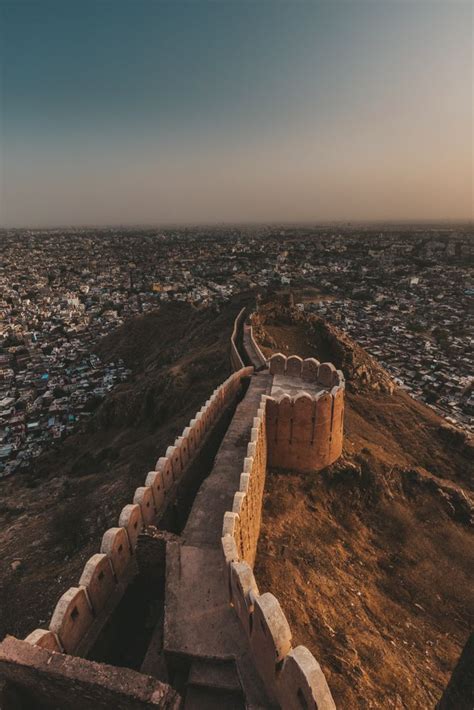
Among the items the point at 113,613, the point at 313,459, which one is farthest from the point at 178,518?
the point at 313,459

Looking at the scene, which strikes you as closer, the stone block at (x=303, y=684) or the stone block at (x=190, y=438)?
the stone block at (x=303, y=684)

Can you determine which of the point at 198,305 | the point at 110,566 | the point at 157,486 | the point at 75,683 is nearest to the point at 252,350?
the point at 157,486

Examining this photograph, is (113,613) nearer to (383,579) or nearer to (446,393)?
(383,579)

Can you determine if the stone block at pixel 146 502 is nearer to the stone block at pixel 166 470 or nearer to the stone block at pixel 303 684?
the stone block at pixel 166 470

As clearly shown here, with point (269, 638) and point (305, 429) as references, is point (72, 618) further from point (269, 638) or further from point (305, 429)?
point (305, 429)

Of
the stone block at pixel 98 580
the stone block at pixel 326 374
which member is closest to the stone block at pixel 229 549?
the stone block at pixel 98 580

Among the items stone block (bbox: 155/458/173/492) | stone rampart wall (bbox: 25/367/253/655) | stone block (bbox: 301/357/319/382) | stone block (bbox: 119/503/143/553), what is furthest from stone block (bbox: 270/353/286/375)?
stone block (bbox: 119/503/143/553)

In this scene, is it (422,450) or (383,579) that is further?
(422,450)
